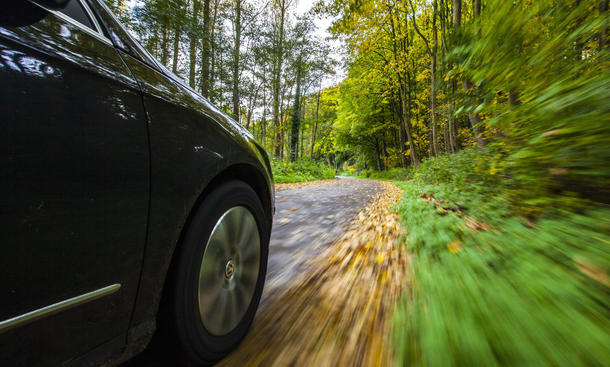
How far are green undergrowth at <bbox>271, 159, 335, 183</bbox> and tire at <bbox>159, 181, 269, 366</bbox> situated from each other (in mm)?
11212

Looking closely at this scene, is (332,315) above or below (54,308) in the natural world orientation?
below

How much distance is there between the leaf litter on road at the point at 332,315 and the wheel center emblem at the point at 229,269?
420 mm

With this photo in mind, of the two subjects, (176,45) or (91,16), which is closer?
(91,16)

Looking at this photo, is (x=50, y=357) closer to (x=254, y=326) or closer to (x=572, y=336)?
(x=254, y=326)

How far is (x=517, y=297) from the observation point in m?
1.27

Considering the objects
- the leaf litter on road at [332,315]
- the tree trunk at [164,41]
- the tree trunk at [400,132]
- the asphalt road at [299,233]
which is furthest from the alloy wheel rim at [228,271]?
the tree trunk at [400,132]

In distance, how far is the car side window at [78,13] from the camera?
943mm

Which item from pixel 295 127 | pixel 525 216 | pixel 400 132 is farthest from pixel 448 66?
pixel 400 132

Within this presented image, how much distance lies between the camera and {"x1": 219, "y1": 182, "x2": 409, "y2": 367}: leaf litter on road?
130cm

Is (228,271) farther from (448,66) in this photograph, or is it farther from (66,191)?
(448,66)

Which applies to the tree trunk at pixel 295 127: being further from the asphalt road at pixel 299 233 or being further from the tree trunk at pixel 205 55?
the asphalt road at pixel 299 233

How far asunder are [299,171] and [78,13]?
1705 cm

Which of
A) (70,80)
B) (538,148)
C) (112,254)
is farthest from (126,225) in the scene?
(538,148)

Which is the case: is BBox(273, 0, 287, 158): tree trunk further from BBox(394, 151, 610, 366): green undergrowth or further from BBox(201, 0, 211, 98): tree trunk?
BBox(394, 151, 610, 366): green undergrowth
